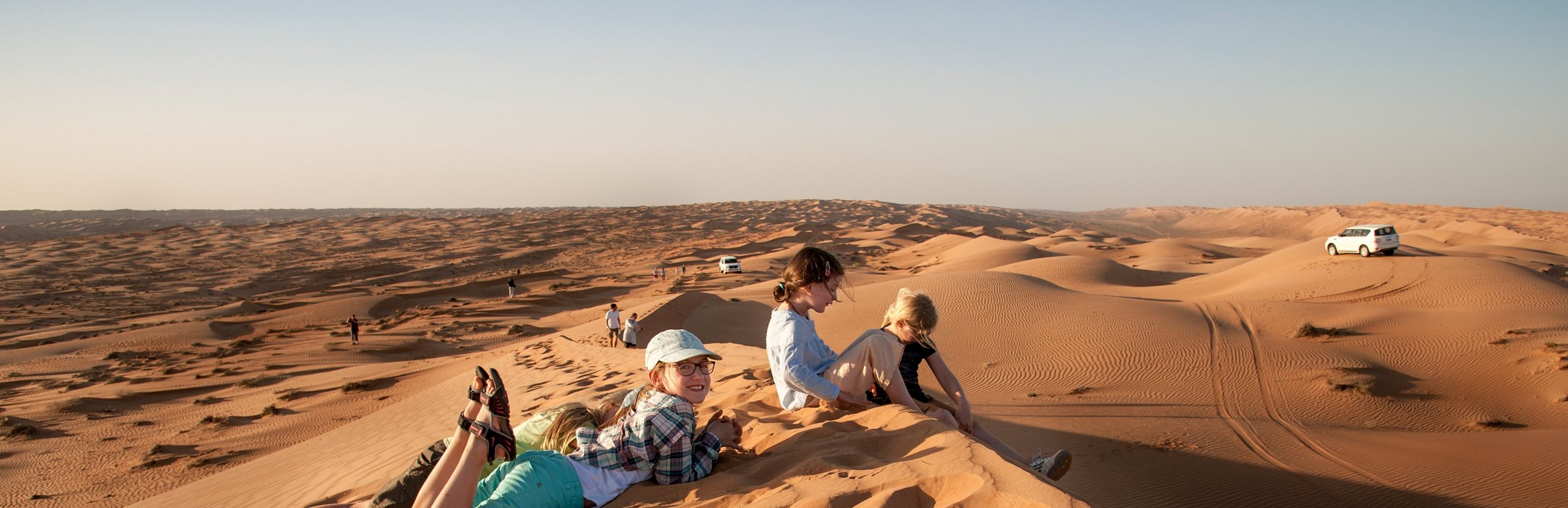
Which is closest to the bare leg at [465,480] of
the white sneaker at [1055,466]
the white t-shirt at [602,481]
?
the white t-shirt at [602,481]

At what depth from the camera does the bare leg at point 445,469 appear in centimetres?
312

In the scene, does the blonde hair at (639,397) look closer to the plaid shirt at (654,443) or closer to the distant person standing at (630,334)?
the plaid shirt at (654,443)

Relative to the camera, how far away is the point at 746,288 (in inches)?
932

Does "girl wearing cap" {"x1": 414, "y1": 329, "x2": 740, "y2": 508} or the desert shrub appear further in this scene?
the desert shrub

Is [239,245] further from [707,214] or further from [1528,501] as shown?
[1528,501]

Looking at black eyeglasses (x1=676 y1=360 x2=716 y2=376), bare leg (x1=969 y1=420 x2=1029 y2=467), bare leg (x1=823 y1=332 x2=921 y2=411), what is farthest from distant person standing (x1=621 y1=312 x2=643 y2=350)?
black eyeglasses (x1=676 y1=360 x2=716 y2=376)

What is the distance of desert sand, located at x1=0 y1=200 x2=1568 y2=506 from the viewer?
533 centimetres

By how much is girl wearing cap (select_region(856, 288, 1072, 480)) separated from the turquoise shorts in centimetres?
184

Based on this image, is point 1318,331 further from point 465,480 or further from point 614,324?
point 465,480

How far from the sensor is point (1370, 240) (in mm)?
18438

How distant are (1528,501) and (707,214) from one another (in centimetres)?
6769

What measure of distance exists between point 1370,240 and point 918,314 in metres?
19.2

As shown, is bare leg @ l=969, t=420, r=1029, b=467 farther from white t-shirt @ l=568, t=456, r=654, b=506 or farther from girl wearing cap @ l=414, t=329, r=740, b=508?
white t-shirt @ l=568, t=456, r=654, b=506

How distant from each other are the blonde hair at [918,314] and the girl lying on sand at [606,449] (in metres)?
1.26
